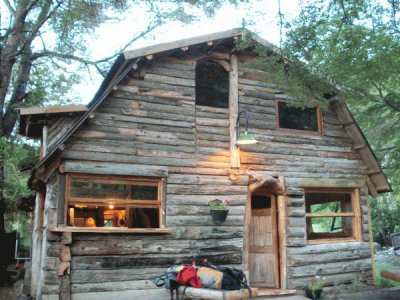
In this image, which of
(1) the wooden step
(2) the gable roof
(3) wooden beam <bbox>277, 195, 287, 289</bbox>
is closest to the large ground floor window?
(2) the gable roof

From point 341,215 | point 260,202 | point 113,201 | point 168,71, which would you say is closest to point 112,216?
point 113,201

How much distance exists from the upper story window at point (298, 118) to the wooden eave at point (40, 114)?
4.93 metres

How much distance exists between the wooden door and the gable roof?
2.94 metres

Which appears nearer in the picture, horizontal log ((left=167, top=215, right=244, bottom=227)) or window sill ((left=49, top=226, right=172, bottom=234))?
window sill ((left=49, top=226, right=172, bottom=234))

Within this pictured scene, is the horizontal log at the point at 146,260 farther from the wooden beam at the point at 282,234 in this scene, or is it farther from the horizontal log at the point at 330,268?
the horizontal log at the point at 330,268

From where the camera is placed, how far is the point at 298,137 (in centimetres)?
1058

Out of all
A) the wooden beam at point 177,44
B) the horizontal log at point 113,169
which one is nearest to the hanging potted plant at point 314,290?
the horizontal log at point 113,169

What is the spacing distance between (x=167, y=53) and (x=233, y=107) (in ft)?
6.48

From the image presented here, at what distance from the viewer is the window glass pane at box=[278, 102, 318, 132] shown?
34.7 ft

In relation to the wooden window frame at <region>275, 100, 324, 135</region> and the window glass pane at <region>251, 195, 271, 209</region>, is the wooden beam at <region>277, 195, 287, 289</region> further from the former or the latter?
the wooden window frame at <region>275, 100, 324, 135</region>

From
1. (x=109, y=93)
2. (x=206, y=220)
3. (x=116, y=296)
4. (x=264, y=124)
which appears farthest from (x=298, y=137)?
(x=116, y=296)

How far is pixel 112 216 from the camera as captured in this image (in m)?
8.47

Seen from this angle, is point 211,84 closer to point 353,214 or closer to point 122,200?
point 122,200

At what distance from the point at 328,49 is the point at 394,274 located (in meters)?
4.52
